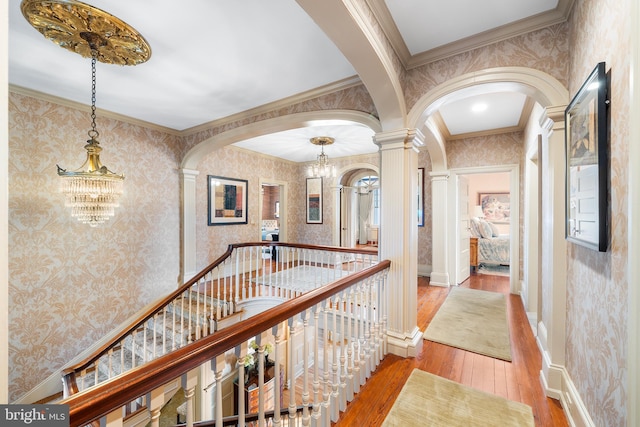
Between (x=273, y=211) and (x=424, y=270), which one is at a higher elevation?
(x=273, y=211)

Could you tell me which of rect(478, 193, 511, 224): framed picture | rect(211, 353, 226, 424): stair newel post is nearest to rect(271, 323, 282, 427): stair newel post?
rect(211, 353, 226, 424): stair newel post

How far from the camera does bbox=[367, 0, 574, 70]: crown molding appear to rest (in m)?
1.67

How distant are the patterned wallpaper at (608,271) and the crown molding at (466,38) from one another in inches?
8.3

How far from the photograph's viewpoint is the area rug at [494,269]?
218 inches

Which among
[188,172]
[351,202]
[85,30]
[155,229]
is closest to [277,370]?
[85,30]

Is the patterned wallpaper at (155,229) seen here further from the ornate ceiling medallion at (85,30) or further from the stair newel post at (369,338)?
the ornate ceiling medallion at (85,30)

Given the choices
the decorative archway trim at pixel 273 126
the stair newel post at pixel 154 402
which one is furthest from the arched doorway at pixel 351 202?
the stair newel post at pixel 154 402

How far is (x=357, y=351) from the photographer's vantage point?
1.86 meters

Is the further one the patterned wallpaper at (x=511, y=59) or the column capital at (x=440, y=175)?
the column capital at (x=440, y=175)

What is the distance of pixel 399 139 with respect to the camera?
2271 mm

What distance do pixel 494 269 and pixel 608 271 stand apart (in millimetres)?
5674

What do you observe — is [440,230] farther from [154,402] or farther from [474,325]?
[154,402]

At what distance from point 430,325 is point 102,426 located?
9.77 feet

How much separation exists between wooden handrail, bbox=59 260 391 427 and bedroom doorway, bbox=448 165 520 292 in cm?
413
